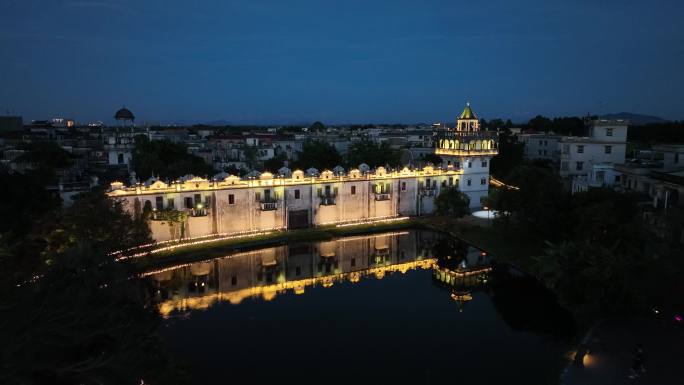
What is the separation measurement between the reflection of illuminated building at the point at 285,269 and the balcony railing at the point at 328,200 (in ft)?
13.1

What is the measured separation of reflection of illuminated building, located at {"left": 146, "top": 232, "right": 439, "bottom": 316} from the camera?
26.7 m

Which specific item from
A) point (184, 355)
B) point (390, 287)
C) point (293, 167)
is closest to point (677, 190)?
point (390, 287)

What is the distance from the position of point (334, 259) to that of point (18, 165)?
112 ft

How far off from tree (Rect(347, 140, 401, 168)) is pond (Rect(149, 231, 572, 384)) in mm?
24359

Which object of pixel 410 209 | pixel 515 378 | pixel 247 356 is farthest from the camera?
pixel 410 209

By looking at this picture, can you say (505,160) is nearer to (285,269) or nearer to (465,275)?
(465,275)

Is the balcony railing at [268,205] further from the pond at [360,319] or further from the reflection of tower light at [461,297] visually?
the reflection of tower light at [461,297]

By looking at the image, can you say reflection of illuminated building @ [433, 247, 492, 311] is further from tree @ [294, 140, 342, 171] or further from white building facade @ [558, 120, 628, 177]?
tree @ [294, 140, 342, 171]

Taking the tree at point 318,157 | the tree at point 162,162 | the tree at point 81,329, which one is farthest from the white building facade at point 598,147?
the tree at point 81,329

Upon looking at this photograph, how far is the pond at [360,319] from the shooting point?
18.7 metres

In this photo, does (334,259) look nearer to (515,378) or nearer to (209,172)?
(515,378)

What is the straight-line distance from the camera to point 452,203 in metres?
41.6

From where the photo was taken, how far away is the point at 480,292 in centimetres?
2734

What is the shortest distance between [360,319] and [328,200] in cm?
1876
